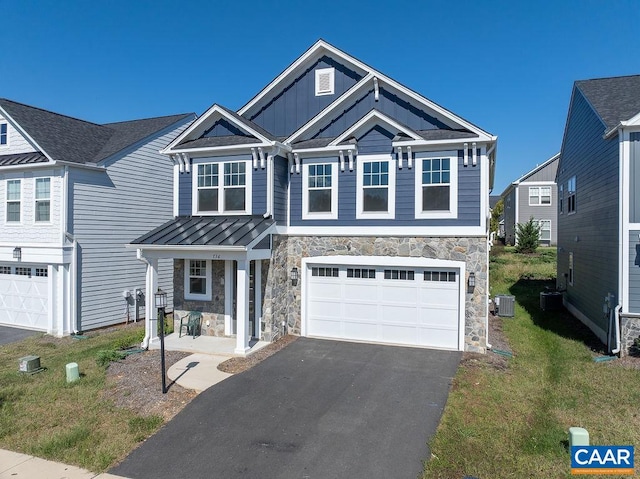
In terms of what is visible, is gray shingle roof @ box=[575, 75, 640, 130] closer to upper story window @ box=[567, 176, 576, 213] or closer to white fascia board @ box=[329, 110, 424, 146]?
upper story window @ box=[567, 176, 576, 213]

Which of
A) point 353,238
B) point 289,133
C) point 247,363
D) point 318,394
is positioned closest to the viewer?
point 318,394

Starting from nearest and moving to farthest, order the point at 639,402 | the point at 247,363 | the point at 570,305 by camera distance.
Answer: the point at 639,402, the point at 247,363, the point at 570,305

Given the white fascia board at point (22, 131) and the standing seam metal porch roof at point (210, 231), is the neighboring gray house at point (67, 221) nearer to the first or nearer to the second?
the white fascia board at point (22, 131)

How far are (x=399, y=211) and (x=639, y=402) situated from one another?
Result: 259 inches

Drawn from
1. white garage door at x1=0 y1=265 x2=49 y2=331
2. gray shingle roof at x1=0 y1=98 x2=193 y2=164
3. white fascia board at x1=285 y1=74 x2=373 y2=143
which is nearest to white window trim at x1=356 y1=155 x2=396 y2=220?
white fascia board at x1=285 y1=74 x2=373 y2=143

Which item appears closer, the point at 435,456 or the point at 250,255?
the point at 435,456

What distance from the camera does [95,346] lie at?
12.1 metres

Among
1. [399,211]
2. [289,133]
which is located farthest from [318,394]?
[289,133]

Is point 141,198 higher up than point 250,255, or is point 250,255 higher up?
point 141,198

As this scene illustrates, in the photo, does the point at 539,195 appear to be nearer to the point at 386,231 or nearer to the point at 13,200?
the point at 386,231

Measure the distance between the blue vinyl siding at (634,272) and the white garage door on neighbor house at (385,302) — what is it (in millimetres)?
4067

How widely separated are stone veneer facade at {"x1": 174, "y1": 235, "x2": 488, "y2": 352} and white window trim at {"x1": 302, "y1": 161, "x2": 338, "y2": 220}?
64 cm

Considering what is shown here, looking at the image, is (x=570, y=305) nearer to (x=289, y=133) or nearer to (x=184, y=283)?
(x=289, y=133)

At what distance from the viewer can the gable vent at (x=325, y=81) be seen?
44.7ft
